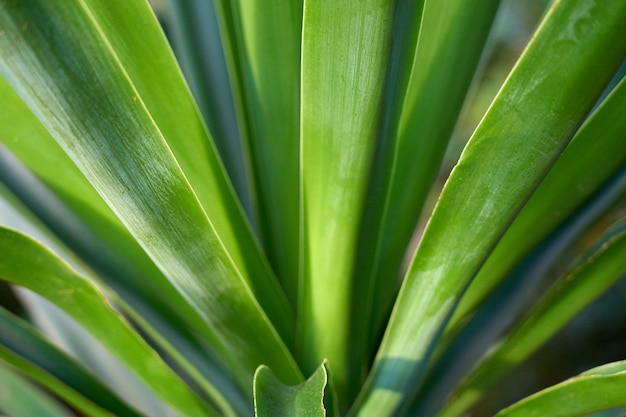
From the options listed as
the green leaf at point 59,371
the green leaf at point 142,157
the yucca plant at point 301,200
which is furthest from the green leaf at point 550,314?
the green leaf at point 59,371

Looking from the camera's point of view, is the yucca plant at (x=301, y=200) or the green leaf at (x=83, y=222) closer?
the yucca plant at (x=301, y=200)

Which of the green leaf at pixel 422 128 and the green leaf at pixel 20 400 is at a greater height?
the green leaf at pixel 422 128

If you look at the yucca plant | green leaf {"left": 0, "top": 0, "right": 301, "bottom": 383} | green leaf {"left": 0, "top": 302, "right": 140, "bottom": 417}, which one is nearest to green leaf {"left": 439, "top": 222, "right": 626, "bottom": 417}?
the yucca plant

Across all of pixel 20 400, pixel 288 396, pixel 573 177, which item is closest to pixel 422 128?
pixel 573 177

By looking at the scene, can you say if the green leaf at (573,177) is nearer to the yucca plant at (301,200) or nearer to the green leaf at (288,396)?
the yucca plant at (301,200)

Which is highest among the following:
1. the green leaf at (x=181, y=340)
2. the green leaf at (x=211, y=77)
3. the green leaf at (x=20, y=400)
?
the green leaf at (x=211, y=77)

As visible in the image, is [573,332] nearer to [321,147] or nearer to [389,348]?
[389,348]

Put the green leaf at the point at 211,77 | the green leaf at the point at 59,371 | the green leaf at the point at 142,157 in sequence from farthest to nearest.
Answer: the green leaf at the point at 211,77
the green leaf at the point at 59,371
the green leaf at the point at 142,157

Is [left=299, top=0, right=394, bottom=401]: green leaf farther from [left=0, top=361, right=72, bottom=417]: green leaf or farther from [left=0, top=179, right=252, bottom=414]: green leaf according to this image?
[left=0, top=361, right=72, bottom=417]: green leaf
